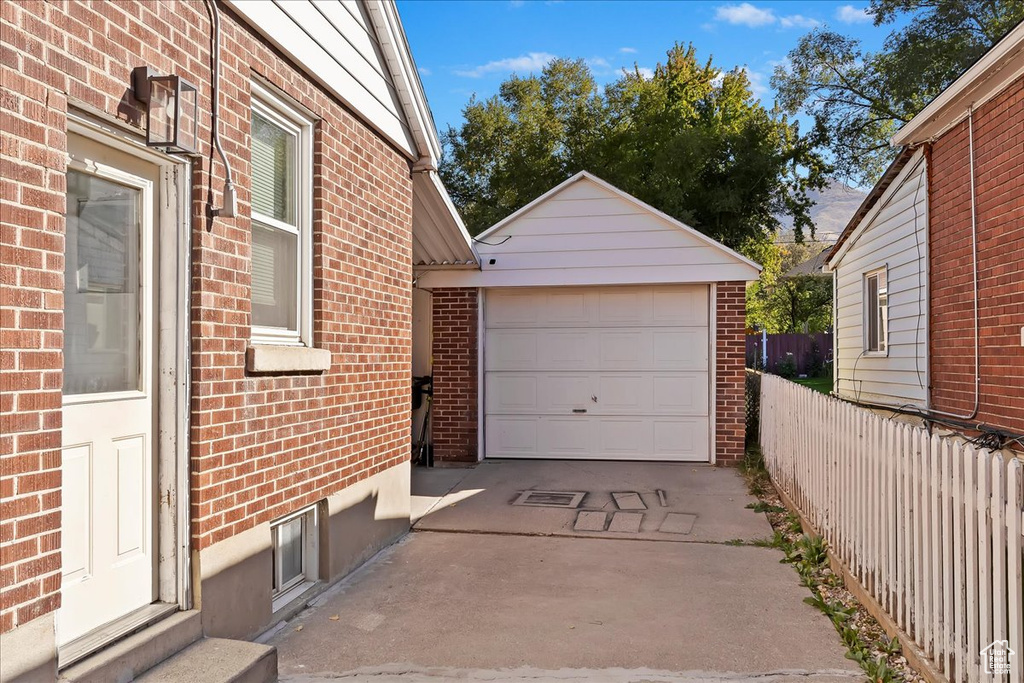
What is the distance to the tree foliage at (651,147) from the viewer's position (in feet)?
78.3

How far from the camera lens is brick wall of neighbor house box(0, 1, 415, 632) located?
2738 mm

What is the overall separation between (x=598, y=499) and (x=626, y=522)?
0.98 meters

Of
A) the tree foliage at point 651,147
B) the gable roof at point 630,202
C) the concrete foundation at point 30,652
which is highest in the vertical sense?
the tree foliage at point 651,147

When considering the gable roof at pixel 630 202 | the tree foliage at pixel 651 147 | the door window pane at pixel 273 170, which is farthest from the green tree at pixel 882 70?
the door window pane at pixel 273 170

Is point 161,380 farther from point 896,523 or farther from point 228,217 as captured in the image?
point 896,523

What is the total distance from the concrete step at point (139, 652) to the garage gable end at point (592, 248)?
23.7 ft

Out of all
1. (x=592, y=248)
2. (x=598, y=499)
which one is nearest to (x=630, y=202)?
(x=592, y=248)

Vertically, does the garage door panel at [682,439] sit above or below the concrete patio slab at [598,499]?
above

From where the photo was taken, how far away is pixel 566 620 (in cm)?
478

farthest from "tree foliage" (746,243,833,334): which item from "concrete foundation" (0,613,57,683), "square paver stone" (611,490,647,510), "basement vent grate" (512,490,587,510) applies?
"concrete foundation" (0,613,57,683)

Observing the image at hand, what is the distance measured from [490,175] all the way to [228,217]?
25992mm

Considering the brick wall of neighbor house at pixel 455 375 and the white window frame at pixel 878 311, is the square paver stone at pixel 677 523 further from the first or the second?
the white window frame at pixel 878 311

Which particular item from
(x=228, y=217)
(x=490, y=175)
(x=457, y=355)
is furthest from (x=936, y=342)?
(x=490, y=175)

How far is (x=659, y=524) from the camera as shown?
7168mm
